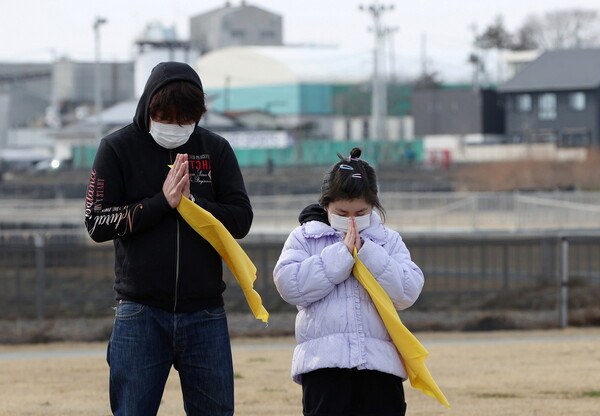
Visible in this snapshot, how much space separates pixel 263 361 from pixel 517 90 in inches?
2608

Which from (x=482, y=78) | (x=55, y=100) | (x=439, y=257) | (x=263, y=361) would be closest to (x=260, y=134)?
(x=482, y=78)

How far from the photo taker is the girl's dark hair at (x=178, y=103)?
4.55 metres

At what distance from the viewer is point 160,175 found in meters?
4.71

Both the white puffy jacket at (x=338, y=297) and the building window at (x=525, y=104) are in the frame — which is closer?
the white puffy jacket at (x=338, y=297)

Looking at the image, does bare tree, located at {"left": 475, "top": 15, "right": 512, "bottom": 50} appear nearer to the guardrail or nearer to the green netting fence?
the green netting fence

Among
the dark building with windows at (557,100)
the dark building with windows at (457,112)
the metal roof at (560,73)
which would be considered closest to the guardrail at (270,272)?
the dark building with windows at (557,100)

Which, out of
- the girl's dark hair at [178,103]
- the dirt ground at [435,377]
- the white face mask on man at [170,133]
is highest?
the girl's dark hair at [178,103]

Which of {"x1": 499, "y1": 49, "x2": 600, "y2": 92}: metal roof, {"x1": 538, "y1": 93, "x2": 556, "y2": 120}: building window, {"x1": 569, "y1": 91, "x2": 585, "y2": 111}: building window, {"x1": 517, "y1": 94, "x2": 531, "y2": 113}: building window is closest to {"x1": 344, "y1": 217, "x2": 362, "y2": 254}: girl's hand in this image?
{"x1": 499, "y1": 49, "x2": 600, "y2": 92}: metal roof

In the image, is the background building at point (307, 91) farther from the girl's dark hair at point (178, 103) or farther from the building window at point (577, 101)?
the girl's dark hair at point (178, 103)

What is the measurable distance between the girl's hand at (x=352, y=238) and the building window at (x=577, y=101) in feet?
235

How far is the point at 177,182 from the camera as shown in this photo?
180 inches

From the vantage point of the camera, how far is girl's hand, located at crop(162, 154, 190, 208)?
14.9 ft

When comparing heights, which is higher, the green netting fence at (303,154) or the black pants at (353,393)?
the black pants at (353,393)

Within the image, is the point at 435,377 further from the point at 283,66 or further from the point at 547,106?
the point at 283,66
